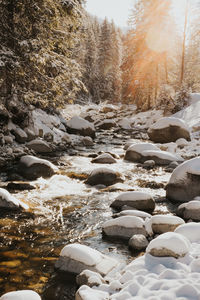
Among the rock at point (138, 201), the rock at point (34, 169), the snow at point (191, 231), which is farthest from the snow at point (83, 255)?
the rock at point (34, 169)

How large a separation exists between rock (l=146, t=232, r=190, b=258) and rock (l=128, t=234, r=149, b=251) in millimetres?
857

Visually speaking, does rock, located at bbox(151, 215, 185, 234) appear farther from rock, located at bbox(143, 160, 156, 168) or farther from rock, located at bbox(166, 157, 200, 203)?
rock, located at bbox(143, 160, 156, 168)

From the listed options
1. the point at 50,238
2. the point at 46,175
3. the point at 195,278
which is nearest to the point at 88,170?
the point at 46,175

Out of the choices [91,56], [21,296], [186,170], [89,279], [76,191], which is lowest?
[76,191]

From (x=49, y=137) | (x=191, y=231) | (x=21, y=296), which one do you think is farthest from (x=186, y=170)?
(x=49, y=137)

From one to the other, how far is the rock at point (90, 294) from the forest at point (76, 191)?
1cm

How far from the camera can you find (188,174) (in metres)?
7.31

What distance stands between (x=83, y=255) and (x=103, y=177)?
4803mm

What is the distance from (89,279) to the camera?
3652 mm

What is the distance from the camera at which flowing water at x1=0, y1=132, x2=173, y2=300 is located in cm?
407

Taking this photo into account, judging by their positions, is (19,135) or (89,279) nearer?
(89,279)

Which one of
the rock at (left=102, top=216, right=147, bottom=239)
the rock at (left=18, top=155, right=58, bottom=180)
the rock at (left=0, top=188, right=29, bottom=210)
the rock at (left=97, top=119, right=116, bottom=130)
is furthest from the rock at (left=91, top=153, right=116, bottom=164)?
the rock at (left=97, top=119, right=116, bottom=130)

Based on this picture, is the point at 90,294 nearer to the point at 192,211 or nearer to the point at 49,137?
the point at 192,211

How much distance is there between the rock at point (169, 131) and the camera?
16.3m
